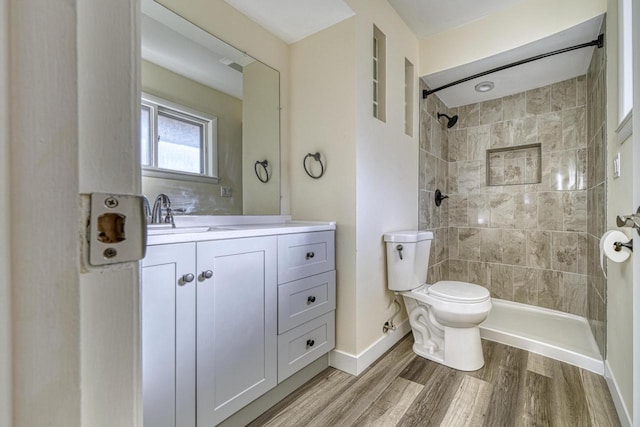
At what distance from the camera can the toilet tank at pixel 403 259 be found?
1924 mm

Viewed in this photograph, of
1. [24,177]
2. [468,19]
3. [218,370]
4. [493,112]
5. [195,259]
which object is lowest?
[218,370]

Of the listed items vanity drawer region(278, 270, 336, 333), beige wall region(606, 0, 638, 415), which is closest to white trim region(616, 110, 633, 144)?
beige wall region(606, 0, 638, 415)

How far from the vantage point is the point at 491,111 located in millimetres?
2814

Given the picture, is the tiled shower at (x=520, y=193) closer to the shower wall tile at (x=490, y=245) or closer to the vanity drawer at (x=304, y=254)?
the shower wall tile at (x=490, y=245)

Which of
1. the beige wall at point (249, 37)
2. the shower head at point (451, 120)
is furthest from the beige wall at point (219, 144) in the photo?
the shower head at point (451, 120)

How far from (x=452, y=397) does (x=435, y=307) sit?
50 cm

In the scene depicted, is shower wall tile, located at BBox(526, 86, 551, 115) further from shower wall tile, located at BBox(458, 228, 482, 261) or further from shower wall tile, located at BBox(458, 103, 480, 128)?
shower wall tile, located at BBox(458, 228, 482, 261)

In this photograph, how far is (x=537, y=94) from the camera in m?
2.58

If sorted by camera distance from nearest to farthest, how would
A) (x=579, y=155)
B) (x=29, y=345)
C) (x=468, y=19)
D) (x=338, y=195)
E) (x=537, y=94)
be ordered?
(x=29, y=345), (x=338, y=195), (x=468, y=19), (x=579, y=155), (x=537, y=94)

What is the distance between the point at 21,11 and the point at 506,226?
10.7 ft

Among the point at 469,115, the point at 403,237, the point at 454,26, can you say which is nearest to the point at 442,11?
the point at 454,26

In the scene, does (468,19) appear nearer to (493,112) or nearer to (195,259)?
(493,112)

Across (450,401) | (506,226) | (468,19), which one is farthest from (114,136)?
(506,226)

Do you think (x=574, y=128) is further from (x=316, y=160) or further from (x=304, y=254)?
(x=304, y=254)
